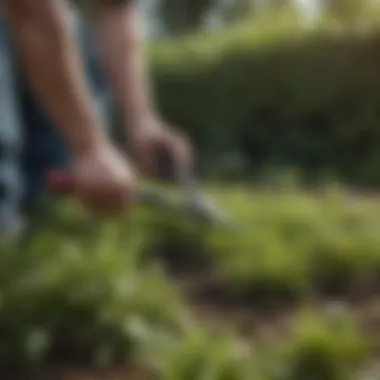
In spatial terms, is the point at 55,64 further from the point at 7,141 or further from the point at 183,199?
the point at 183,199

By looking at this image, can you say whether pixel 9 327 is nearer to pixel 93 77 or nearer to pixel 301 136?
pixel 93 77

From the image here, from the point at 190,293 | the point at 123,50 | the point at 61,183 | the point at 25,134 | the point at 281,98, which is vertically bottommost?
the point at 281,98

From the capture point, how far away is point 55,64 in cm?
142

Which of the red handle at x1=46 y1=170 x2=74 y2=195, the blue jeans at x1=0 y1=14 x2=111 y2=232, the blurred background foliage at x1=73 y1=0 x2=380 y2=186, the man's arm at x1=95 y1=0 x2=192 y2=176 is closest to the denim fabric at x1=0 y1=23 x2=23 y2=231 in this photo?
the blue jeans at x1=0 y1=14 x2=111 y2=232

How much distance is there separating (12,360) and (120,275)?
271 mm

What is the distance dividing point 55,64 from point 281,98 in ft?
13.9

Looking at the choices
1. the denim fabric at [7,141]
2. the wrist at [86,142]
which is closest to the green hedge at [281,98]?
the denim fabric at [7,141]

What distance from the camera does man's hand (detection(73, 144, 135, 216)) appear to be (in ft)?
4.70

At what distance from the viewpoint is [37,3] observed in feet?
4.57

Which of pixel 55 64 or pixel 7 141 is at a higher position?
pixel 55 64

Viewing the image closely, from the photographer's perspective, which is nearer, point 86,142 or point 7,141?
point 86,142

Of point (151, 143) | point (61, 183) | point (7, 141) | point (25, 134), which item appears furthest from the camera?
point (25, 134)

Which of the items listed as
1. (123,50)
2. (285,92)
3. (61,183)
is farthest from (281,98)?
(61,183)

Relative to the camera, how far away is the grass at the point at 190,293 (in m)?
1.52
